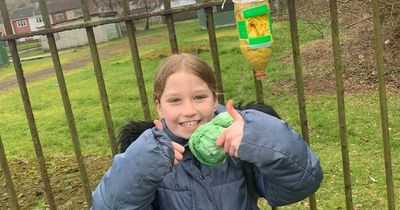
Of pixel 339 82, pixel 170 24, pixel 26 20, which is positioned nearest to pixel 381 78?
pixel 339 82

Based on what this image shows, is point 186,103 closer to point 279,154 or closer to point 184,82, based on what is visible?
point 184,82

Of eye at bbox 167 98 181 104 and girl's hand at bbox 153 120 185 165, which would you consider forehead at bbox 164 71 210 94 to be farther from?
girl's hand at bbox 153 120 185 165

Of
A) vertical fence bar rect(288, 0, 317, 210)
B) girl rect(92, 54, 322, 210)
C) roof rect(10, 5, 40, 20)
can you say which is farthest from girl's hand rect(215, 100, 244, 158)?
roof rect(10, 5, 40, 20)

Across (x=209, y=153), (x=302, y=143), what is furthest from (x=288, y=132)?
(x=209, y=153)

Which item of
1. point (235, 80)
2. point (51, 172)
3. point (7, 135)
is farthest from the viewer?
point (235, 80)

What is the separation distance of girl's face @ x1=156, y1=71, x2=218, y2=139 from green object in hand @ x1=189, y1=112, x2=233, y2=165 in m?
0.12

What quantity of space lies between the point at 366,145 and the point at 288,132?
4.22 metres

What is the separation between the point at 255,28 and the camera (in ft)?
6.44

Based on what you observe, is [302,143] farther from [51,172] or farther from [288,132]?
[51,172]

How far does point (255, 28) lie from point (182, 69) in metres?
0.36

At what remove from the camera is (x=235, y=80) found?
10648 mm

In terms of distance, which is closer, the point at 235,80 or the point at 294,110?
the point at 294,110

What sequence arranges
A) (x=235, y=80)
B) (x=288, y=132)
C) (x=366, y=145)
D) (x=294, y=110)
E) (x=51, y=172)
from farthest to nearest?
(x=235, y=80) < (x=294, y=110) < (x=51, y=172) < (x=366, y=145) < (x=288, y=132)

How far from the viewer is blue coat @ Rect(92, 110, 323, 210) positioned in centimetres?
159
